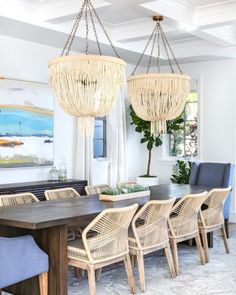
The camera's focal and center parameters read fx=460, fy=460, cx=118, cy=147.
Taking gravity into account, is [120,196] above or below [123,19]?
below

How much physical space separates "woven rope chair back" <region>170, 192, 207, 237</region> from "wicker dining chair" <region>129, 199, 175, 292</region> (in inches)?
13.3

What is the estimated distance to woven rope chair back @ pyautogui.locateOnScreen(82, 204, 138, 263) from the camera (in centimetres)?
375

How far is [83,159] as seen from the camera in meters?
6.99

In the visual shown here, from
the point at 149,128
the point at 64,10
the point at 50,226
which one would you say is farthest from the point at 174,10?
the point at 50,226

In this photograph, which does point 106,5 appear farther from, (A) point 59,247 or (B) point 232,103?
(B) point 232,103

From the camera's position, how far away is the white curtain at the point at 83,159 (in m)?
6.98

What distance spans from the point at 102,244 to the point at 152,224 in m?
0.67

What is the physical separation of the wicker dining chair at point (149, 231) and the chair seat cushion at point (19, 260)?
953 mm

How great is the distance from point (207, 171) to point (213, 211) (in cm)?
155

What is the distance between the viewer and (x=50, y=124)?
260 inches

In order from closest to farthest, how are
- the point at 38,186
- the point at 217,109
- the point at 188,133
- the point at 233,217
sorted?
the point at 38,186 → the point at 233,217 → the point at 217,109 → the point at 188,133

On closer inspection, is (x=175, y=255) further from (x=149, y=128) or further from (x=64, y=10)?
(x=149, y=128)

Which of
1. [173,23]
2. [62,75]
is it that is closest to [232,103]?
[173,23]

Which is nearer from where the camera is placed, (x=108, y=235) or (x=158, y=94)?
(x=108, y=235)
